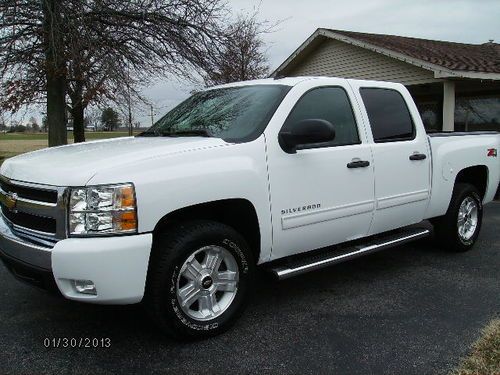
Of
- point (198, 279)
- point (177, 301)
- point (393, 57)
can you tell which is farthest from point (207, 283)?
point (393, 57)

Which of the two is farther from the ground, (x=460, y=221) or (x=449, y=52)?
(x=449, y=52)

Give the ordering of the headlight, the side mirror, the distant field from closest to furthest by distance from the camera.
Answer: the headlight
the side mirror
the distant field

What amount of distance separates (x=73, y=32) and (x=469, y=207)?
9704mm

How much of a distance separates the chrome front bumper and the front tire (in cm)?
64

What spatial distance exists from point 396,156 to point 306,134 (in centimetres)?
137

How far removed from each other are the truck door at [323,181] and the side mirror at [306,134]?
0.06 m

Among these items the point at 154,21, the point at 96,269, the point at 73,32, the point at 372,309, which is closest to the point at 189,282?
the point at 96,269

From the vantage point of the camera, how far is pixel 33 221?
127 inches

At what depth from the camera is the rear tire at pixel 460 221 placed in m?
5.53

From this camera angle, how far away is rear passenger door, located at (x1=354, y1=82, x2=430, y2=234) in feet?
14.7

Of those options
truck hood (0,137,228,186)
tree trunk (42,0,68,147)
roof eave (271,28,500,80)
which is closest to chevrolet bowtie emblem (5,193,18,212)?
truck hood (0,137,228,186)

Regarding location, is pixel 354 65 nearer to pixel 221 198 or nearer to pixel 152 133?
pixel 152 133

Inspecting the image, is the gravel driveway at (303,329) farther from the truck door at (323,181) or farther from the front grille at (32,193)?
the front grille at (32,193)

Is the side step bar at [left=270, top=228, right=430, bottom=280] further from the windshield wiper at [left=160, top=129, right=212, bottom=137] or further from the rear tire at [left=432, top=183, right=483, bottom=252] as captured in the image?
the windshield wiper at [left=160, top=129, right=212, bottom=137]
